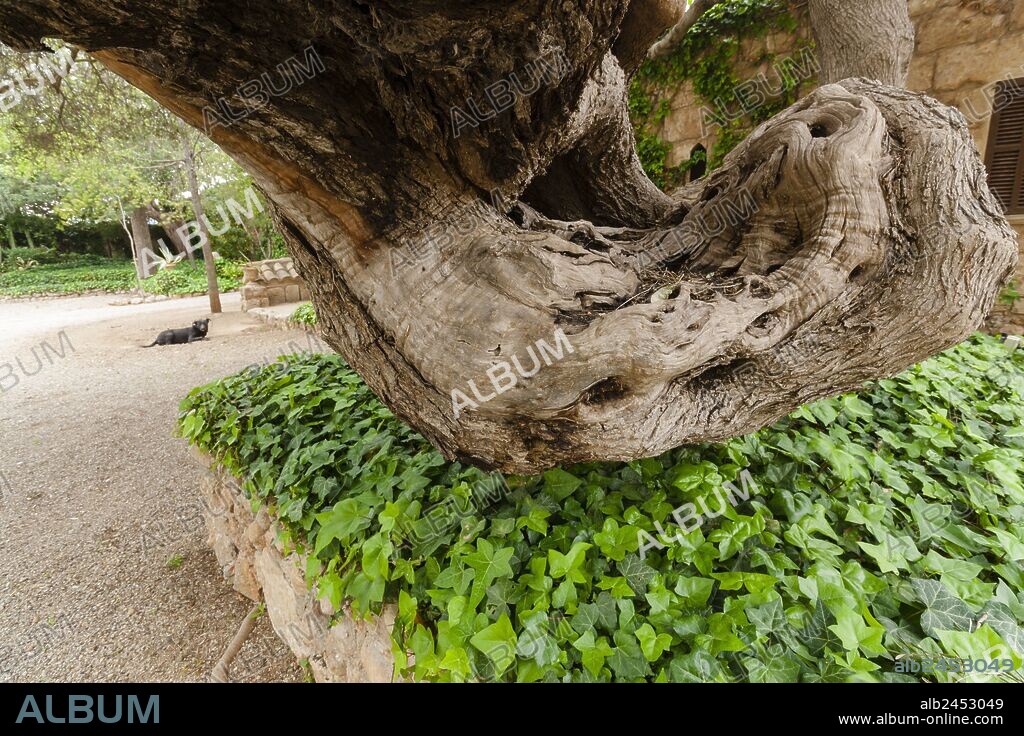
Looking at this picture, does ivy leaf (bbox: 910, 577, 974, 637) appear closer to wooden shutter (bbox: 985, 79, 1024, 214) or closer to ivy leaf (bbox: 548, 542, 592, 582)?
ivy leaf (bbox: 548, 542, 592, 582)

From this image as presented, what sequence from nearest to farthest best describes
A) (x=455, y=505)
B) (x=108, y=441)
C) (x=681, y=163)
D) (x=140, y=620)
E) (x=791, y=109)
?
(x=791, y=109) → (x=455, y=505) → (x=140, y=620) → (x=108, y=441) → (x=681, y=163)

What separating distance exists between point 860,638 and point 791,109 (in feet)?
6.41

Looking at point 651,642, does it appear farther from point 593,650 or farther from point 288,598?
point 288,598

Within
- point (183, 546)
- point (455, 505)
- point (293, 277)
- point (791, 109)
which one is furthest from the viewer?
point (293, 277)

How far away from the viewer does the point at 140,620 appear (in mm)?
3131

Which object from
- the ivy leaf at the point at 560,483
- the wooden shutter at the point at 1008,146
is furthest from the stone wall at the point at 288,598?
the wooden shutter at the point at 1008,146

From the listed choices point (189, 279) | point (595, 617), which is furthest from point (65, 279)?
point (595, 617)

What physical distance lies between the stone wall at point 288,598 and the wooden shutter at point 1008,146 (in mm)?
6863

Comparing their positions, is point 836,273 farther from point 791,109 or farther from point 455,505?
point 455,505

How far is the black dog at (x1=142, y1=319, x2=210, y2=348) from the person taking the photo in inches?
353

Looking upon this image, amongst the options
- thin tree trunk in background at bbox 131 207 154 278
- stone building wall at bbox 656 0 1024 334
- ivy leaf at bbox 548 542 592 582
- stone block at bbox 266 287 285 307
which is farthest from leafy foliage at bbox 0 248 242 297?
stone building wall at bbox 656 0 1024 334

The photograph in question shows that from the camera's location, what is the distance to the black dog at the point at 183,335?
8961 millimetres

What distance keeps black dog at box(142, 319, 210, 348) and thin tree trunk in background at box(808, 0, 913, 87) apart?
10.7 m
